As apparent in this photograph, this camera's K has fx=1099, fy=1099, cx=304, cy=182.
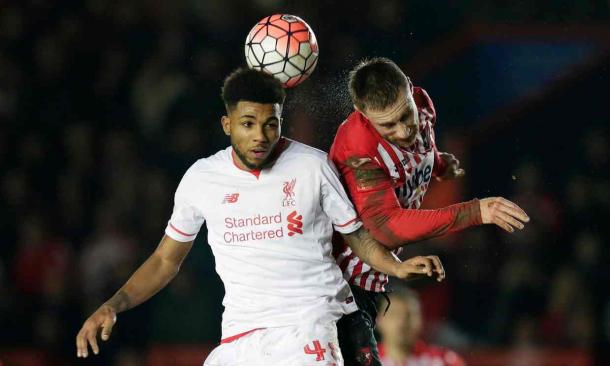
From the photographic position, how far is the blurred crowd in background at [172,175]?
27.0 feet

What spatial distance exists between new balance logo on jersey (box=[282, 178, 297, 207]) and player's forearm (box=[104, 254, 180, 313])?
2.41 feet

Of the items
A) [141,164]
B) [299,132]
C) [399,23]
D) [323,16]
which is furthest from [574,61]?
[141,164]

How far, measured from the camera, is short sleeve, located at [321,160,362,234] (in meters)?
4.36

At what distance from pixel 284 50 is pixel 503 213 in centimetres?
117

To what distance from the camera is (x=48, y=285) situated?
8383 mm

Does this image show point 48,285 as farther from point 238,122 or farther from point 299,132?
point 238,122

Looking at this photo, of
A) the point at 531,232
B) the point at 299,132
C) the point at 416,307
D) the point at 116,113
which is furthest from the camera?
the point at 116,113

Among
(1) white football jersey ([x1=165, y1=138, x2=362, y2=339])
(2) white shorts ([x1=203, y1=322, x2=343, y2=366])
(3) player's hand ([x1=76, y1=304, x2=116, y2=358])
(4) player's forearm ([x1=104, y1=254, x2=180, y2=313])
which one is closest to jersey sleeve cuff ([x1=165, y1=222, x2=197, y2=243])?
(4) player's forearm ([x1=104, y1=254, x2=180, y2=313])

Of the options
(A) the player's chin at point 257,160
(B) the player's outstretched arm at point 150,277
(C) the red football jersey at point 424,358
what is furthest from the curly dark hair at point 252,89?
(C) the red football jersey at point 424,358

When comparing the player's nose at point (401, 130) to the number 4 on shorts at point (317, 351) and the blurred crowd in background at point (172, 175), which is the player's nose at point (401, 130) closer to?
the number 4 on shorts at point (317, 351)

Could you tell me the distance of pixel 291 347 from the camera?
14.0 ft

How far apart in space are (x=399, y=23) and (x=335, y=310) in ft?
18.6

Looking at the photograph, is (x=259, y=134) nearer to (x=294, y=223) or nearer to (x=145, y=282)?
(x=294, y=223)

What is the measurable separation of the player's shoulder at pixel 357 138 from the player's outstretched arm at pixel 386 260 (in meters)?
0.32
